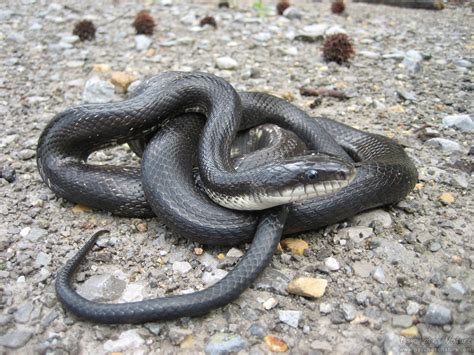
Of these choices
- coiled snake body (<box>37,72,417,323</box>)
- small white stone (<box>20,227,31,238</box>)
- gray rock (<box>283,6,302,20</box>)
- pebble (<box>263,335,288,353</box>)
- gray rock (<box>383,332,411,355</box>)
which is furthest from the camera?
gray rock (<box>283,6,302,20</box>)

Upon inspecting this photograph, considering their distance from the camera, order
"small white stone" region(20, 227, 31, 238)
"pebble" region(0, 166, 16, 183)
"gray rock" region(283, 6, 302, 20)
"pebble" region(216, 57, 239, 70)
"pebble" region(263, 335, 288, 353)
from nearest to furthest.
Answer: "pebble" region(263, 335, 288, 353) → "small white stone" region(20, 227, 31, 238) → "pebble" region(0, 166, 16, 183) → "pebble" region(216, 57, 239, 70) → "gray rock" region(283, 6, 302, 20)

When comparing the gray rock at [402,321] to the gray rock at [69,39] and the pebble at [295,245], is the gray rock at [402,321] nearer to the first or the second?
the pebble at [295,245]

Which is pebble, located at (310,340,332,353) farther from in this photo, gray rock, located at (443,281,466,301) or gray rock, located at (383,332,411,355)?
gray rock, located at (443,281,466,301)

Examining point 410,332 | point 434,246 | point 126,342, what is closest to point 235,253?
point 126,342

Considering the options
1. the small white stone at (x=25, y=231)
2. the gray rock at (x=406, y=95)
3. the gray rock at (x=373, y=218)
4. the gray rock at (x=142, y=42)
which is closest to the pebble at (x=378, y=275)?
the gray rock at (x=373, y=218)

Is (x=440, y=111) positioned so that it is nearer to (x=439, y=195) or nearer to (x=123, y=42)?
(x=439, y=195)

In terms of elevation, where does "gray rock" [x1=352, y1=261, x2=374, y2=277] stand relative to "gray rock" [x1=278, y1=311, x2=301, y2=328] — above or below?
above

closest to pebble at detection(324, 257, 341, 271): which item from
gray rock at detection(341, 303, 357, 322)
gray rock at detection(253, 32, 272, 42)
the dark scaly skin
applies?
gray rock at detection(341, 303, 357, 322)

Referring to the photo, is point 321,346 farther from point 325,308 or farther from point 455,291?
point 455,291
